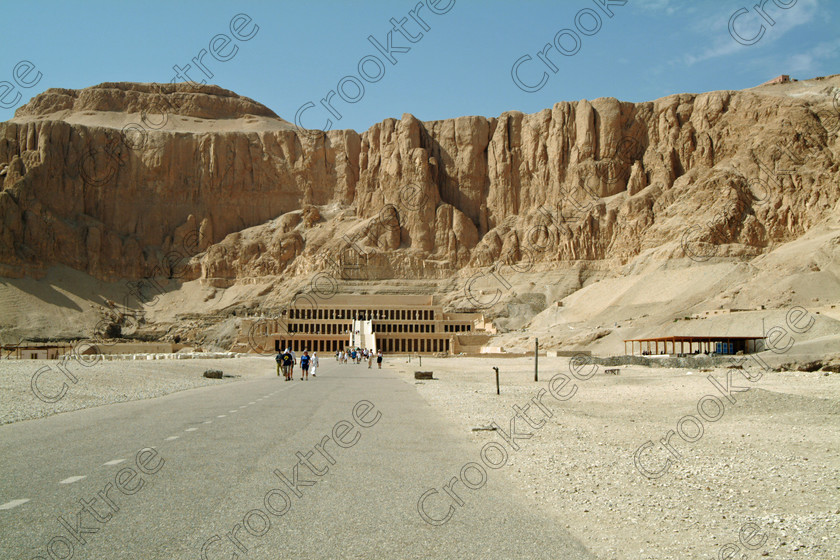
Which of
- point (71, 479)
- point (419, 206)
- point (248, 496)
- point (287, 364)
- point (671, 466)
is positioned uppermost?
point (419, 206)

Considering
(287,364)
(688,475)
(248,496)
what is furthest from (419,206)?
(248,496)

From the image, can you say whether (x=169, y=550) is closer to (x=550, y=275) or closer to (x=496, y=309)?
(x=496, y=309)

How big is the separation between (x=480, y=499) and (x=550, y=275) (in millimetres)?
94735

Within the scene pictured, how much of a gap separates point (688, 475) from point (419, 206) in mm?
109127

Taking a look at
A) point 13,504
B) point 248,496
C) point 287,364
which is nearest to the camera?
point 13,504

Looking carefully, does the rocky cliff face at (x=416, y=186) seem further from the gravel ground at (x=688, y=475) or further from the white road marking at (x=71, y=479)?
the white road marking at (x=71, y=479)

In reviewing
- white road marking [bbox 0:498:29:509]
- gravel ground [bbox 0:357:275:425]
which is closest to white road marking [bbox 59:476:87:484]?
white road marking [bbox 0:498:29:509]

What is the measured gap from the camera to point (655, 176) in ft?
352

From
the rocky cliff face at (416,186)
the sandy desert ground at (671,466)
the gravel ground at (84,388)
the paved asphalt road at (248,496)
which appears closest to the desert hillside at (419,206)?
the rocky cliff face at (416,186)

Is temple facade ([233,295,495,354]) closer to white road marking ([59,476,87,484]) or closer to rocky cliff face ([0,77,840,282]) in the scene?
rocky cliff face ([0,77,840,282])

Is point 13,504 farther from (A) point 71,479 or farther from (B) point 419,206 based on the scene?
(B) point 419,206

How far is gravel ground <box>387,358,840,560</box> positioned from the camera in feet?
21.1

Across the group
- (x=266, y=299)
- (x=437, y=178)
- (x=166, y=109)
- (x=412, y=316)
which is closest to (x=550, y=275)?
(x=412, y=316)

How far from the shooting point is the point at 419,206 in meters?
117
